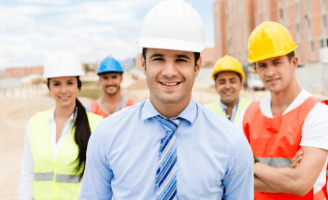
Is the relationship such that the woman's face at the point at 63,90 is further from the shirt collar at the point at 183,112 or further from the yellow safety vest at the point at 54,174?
the shirt collar at the point at 183,112

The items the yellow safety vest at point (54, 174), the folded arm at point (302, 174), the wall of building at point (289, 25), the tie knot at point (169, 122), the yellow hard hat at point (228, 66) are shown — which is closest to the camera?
the tie knot at point (169, 122)

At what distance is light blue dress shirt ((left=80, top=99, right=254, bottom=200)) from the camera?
5.47 feet

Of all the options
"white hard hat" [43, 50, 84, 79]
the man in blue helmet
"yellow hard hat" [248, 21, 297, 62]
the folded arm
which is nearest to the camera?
the folded arm

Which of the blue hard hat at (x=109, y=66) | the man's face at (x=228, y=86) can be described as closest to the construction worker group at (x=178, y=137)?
the man's face at (x=228, y=86)

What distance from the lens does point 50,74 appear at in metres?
3.02

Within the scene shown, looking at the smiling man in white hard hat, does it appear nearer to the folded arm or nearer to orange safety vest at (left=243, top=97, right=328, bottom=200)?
the folded arm

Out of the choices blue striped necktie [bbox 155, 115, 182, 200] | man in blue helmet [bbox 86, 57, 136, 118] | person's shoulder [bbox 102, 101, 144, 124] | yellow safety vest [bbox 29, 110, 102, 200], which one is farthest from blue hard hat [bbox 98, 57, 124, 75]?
blue striped necktie [bbox 155, 115, 182, 200]

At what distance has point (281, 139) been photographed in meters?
2.43

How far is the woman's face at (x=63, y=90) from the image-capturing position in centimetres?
306

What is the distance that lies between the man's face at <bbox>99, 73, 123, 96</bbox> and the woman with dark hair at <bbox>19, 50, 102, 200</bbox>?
1.90 metres

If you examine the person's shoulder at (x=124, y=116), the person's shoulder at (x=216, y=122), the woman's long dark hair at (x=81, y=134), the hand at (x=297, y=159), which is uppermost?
the person's shoulder at (x=124, y=116)

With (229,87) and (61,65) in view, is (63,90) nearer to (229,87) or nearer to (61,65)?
(61,65)

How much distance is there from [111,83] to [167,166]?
3649mm

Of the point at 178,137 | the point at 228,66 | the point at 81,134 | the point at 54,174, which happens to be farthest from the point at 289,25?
the point at 178,137
